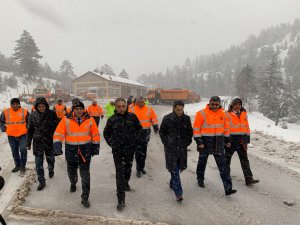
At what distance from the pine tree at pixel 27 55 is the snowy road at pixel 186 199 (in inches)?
2135

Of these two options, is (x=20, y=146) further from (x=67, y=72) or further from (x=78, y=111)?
(x=67, y=72)

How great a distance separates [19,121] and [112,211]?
365cm

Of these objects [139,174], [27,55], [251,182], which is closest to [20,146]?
[139,174]

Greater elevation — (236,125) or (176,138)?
(236,125)

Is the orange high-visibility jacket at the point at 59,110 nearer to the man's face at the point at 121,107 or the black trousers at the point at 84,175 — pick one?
the black trousers at the point at 84,175

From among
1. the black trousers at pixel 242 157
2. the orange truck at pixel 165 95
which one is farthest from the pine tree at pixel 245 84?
the black trousers at pixel 242 157

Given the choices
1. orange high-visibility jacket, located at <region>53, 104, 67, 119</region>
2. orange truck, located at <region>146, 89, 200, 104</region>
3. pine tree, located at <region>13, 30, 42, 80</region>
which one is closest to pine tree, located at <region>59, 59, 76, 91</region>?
pine tree, located at <region>13, 30, 42, 80</region>

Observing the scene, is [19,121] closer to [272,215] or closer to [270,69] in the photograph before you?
[272,215]

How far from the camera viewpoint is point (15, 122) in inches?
255

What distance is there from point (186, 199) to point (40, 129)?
337 cm

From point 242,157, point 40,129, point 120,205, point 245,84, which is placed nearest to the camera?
point 120,205

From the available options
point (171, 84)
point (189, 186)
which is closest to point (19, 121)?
point (189, 186)

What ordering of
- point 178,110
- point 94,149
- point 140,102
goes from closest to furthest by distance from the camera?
point 94,149 < point 178,110 < point 140,102

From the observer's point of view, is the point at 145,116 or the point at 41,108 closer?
the point at 41,108
